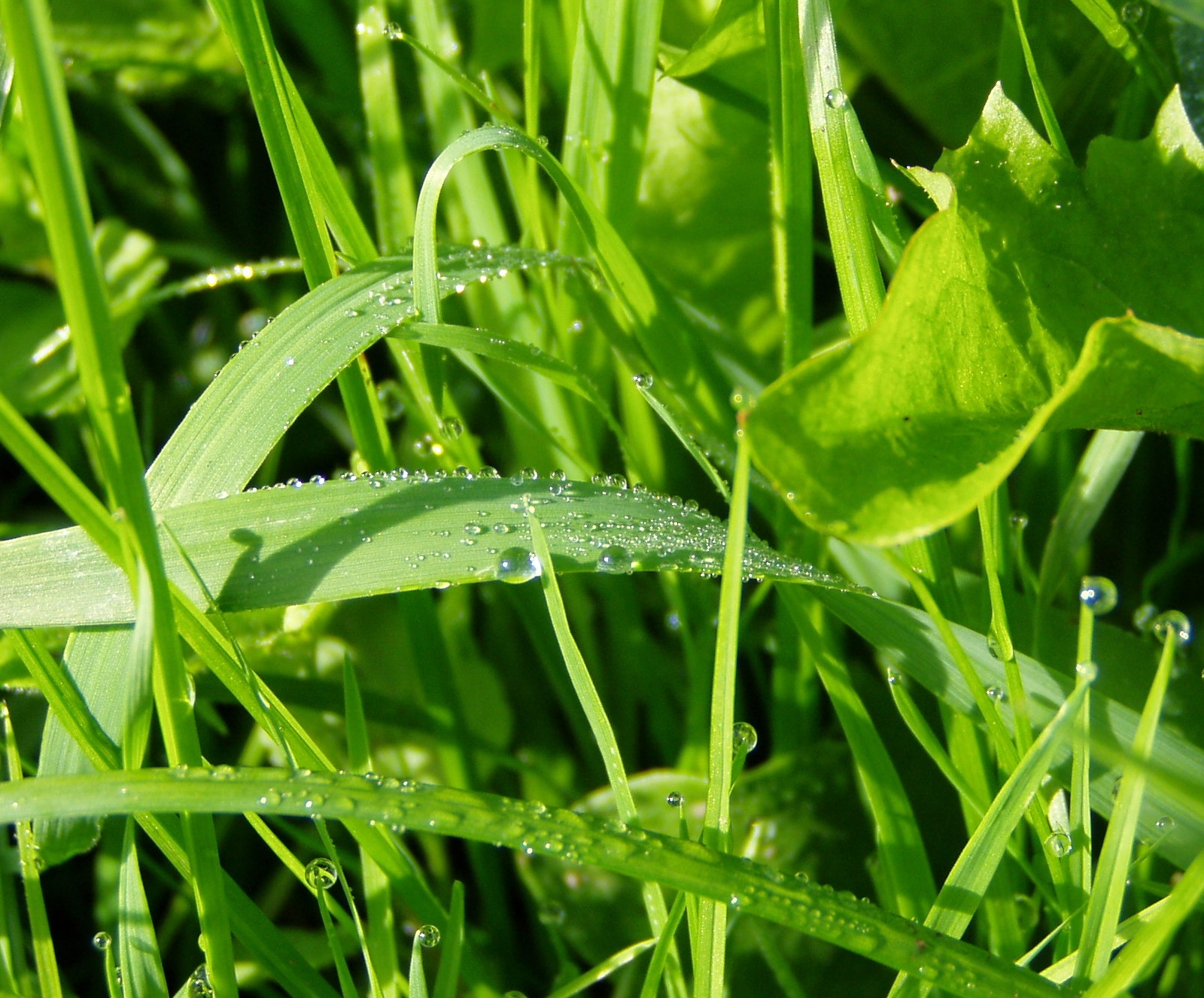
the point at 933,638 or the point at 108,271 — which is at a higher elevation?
the point at 108,271

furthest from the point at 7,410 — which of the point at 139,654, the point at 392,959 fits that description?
the point at 392,959

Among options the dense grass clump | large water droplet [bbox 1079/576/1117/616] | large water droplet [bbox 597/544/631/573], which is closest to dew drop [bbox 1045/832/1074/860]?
the dense grass clump

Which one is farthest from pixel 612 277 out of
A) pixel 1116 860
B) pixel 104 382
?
pixel 1116 860

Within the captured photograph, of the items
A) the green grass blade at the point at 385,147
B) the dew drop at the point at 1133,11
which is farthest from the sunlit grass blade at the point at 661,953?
the dew drop at the point at 1133,11

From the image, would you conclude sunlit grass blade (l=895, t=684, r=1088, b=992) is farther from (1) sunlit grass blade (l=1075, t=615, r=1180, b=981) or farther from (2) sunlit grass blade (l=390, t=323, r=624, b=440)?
(2) sunlit grass blade (l=390, t=323, r=624, b=440)

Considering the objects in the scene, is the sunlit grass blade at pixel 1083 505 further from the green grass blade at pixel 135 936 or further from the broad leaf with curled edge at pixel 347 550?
the green grass blade at pixel 135 936

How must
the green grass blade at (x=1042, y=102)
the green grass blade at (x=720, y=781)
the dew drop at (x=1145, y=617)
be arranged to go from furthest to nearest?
the dew drop at (x=1145, y=617) → the green grass blade at (x=1042, y=102) → the green grass blade at (x=720, y=781)

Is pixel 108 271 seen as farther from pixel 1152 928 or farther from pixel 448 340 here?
pixel 1152 928
